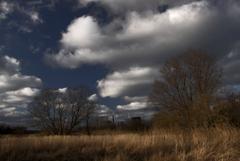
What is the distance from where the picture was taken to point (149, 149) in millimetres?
10578

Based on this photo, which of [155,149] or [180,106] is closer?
[155,149]

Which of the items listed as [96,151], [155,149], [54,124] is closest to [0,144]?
[96,151]

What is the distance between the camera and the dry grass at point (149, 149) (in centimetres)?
869

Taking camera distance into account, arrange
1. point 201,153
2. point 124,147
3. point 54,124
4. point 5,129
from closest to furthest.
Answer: point 201,153 → point 124,147 → point 5,129 → point 54,124

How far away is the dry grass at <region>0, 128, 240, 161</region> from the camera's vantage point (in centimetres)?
869

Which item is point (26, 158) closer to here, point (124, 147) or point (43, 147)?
point (43, 147)

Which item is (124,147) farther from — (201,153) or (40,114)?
(40,114)

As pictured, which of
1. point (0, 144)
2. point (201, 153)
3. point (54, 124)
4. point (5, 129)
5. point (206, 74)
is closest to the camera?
point (201, 153)

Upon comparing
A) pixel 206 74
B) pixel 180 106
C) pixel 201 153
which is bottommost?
pixel 201 153

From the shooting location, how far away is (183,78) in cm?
4162

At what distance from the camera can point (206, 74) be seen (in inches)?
1542

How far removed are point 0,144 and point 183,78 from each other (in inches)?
1318

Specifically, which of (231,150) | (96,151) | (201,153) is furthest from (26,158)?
(231,150)

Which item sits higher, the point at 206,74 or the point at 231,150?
the point at 206,74
